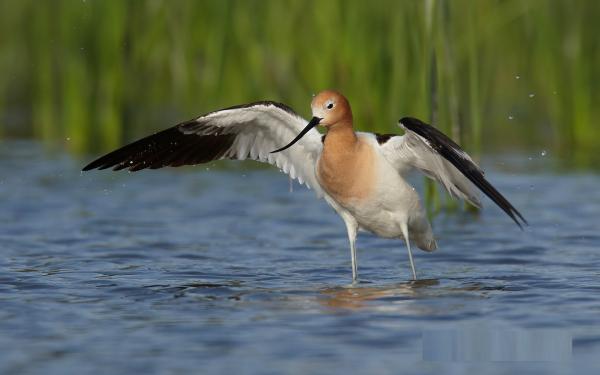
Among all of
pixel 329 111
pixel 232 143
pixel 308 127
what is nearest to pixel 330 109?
pixel 329 111

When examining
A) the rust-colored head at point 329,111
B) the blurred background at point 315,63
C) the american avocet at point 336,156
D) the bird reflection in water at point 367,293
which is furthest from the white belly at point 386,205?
the blurred background at point 315,63

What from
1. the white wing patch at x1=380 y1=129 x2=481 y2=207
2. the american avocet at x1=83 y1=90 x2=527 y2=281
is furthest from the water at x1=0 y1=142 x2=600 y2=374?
the white wing patch at x1=380 y1=129 x2=481 y2=207

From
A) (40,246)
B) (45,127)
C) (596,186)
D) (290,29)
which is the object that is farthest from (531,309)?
(45,127)

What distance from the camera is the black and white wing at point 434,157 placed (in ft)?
26.0

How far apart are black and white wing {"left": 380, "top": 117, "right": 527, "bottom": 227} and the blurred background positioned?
4.65ft

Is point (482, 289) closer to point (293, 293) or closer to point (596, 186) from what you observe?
point (293, 293)

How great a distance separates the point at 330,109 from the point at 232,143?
1.16 meters

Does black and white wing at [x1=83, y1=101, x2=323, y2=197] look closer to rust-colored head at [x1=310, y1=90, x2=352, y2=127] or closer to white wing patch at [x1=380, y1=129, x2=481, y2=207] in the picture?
rust-colored head at [x1=310, y1=90, x2=352, y2=127]

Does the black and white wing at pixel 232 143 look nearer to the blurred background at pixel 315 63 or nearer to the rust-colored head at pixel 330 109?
the rust-colored head at pixel 330 109

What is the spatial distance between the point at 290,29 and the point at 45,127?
396cm

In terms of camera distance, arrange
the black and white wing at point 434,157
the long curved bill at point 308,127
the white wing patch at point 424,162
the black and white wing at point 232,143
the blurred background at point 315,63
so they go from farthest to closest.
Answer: the blurred background at point 315,63 < the black and white wing at point 232,143 < the long curved bill at point 308,127 < the white wing patch at point 424,162 < the black and white wing at point 434,157

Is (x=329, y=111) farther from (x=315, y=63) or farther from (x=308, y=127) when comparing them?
(x=315, y=63)

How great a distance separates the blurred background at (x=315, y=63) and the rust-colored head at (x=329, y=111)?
1.58 m

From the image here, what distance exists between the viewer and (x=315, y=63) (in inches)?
531
